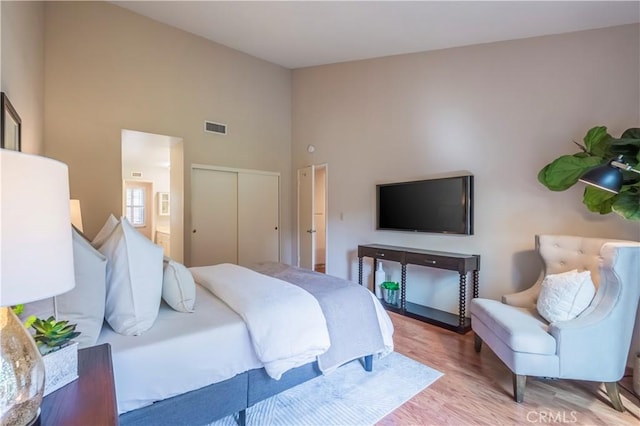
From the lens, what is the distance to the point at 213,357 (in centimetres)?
158

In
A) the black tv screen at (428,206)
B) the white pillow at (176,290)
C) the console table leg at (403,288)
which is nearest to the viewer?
the white pillow at (176,290)

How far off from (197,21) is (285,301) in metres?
3.66

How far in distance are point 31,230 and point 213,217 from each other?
4081mm

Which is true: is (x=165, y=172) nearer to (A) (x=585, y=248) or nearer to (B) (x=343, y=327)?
(B) (x=343, y=327)

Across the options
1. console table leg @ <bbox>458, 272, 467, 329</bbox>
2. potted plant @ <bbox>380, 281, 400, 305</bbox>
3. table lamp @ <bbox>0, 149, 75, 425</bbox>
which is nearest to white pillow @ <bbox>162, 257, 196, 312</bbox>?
table lamp @ <bbox>0, 149, 75, 425</bbox>

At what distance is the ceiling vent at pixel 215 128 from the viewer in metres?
4.44

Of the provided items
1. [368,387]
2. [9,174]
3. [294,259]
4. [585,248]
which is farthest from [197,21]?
[585,248]

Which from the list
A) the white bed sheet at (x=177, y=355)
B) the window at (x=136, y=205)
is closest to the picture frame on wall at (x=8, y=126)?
the white bed sheet at (x=177, y=355)

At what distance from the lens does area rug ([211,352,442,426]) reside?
6.12ft

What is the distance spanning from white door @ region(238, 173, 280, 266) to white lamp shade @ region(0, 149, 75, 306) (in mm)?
4196

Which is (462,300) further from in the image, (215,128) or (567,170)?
(215,128)

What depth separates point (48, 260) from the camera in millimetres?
690

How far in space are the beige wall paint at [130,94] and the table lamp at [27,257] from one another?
3.39 m

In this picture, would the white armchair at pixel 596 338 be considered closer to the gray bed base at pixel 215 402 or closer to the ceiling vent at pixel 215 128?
the gray bed base at pixel 215 402
